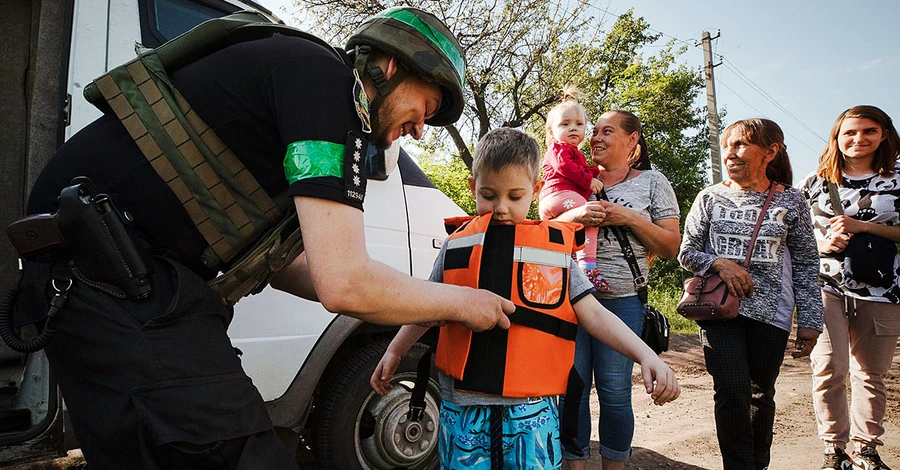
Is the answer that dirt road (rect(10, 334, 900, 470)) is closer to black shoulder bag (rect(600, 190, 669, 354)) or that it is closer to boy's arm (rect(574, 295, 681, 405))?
black shoulder bag (rect(600, 190, 669, 354))

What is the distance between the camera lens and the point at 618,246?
3.03 metres

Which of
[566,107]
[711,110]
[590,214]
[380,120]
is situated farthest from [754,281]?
[711,110]

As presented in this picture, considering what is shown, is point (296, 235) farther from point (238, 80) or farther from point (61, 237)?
point (61, 237)

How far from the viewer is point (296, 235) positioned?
4.99 ft

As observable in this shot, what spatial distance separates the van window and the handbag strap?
12.6 feet

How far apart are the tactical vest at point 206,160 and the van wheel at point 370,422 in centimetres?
149

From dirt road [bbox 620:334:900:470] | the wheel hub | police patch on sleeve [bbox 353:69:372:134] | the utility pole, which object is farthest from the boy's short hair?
the utility pole

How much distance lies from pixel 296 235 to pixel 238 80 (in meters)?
0.42

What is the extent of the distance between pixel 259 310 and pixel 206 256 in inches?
49.3

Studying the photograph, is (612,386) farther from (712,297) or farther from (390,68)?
(390,68)

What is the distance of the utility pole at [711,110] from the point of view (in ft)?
55.3

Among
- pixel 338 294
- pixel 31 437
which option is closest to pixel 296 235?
pixel 338 294

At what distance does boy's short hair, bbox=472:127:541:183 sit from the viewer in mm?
2064

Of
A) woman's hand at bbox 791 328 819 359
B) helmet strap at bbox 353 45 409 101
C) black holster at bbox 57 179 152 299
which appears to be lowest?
woman's hand at bbox 791 328 819 359
